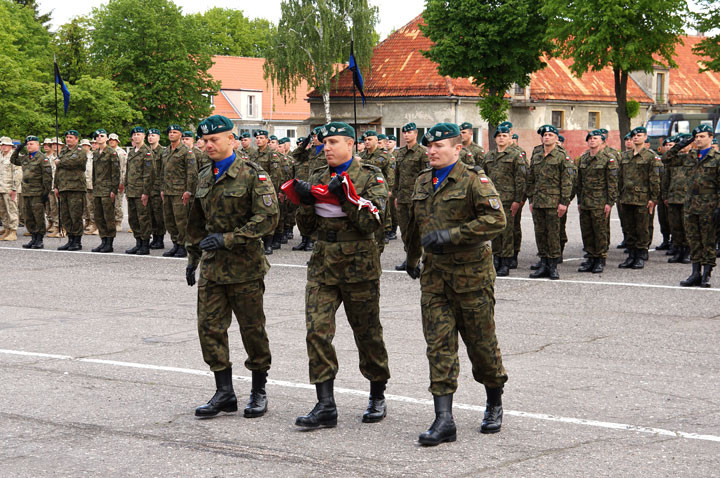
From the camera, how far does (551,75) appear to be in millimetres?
60812

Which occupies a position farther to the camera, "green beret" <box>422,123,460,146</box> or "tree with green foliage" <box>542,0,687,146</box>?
"tree with green foliage" <box>542,0,687,146</box>

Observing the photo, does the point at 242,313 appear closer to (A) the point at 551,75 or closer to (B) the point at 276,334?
(B) the point at 276,334

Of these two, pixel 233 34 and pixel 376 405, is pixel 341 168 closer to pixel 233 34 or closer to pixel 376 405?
pixel 376 405

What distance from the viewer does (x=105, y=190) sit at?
1788cm

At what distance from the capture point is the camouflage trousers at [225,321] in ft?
22.1

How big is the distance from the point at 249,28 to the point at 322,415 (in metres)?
96.1

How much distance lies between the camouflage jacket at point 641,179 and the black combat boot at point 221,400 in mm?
10031

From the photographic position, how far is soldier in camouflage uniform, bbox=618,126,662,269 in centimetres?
1509

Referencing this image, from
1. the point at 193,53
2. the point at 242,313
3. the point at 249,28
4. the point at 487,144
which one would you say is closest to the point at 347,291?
the point at 242,313

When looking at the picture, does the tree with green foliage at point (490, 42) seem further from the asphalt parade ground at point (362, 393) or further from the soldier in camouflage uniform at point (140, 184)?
the asphalt parade ground at point (362, 393)

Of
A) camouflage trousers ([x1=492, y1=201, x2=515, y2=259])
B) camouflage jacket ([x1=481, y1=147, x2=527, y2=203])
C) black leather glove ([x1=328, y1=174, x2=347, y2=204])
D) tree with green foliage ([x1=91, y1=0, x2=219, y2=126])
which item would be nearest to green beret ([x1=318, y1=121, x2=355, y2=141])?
black leather glove ([x1=328, y1=174, x2=347, y2=204])

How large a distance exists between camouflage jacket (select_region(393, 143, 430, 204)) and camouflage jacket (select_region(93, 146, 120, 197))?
5.29m

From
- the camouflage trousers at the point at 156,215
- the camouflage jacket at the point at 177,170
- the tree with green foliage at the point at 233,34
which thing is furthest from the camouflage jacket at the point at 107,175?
the tree with green foliage at the point at 233,34

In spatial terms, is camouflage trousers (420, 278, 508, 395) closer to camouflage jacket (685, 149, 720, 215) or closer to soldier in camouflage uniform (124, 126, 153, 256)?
camouflage jacket (685, 149, 720, 215)
